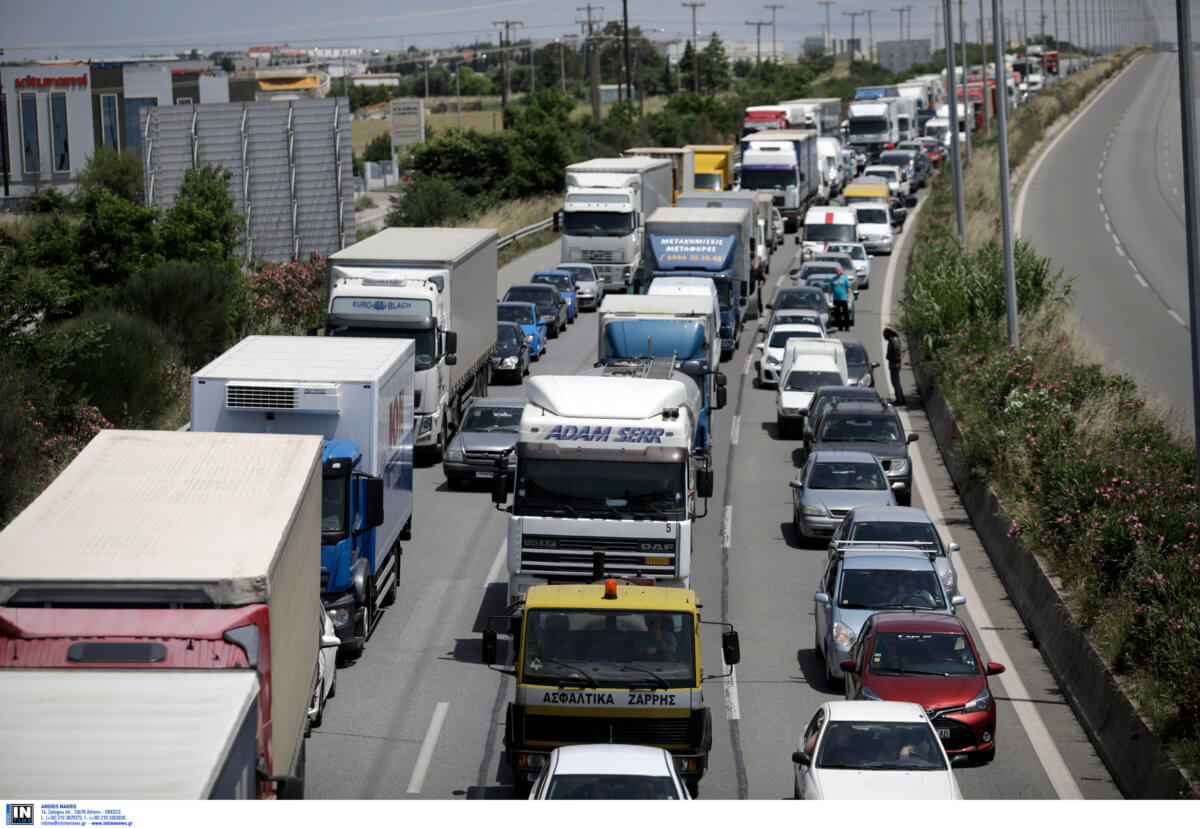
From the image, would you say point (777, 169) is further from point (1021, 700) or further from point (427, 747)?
point (427, 747)

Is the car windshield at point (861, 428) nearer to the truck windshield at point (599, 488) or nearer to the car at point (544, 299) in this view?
the truck windshield at point (599, 488)

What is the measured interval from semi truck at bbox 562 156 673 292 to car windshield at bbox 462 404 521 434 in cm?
2126

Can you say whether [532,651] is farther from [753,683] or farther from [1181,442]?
[1181,442]

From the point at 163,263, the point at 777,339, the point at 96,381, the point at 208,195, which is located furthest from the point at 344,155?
the point at 96,381

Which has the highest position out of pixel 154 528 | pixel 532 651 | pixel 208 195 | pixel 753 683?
pixel 208 195

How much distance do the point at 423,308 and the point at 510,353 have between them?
8932 millimetres

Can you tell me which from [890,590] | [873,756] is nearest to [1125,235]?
[890,590]

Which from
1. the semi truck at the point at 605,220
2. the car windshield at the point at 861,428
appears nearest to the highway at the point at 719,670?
the car windshield at the point at 861,428

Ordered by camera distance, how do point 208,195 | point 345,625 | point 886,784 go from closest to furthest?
point 886,784, point 345,625, point 208,195

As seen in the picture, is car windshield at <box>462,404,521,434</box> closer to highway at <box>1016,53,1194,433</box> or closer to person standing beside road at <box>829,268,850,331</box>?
highway at <box>1016,53,1194,433</box>

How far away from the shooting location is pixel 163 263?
37.4 m

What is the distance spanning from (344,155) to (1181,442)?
27.6m

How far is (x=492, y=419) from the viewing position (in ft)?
95.0

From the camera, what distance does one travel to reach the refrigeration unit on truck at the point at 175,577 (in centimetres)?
1085
